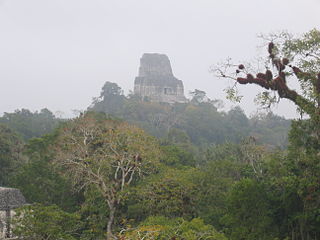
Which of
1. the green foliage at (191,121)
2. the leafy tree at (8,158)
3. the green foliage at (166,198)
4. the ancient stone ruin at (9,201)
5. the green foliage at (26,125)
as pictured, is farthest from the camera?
the green foliage at (191,121)

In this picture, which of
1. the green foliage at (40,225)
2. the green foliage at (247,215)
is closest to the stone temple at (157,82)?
the green foliage at (247,215)

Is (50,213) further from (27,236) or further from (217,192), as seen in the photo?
(217,192)

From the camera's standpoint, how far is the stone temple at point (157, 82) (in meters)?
61.2

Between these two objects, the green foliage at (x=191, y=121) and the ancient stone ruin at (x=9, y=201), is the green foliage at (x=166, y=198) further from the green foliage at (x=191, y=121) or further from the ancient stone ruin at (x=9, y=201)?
the green foliage at (x=191, y=121)

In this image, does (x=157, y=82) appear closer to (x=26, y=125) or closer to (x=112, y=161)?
(x=26, y=125)

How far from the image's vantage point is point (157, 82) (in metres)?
61.5

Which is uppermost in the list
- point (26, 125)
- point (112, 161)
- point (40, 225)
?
point (26, 125)

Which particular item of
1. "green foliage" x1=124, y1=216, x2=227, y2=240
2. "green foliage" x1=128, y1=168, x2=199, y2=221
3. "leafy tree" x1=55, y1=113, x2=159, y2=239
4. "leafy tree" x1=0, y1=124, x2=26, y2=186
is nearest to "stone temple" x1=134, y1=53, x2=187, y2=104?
"leafy tree" x1=0, y1=124, x2=26, y2=186

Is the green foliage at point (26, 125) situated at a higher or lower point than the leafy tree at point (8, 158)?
higher

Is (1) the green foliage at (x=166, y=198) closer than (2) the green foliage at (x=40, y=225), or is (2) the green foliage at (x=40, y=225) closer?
(2) the green foliage at (x=40, y=225)

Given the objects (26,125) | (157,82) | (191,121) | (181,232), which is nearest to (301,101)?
(181,232)

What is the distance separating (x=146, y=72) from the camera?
206 ft

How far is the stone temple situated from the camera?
201 feet

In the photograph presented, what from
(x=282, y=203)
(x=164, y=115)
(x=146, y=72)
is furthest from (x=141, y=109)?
(x=282, y=203)
